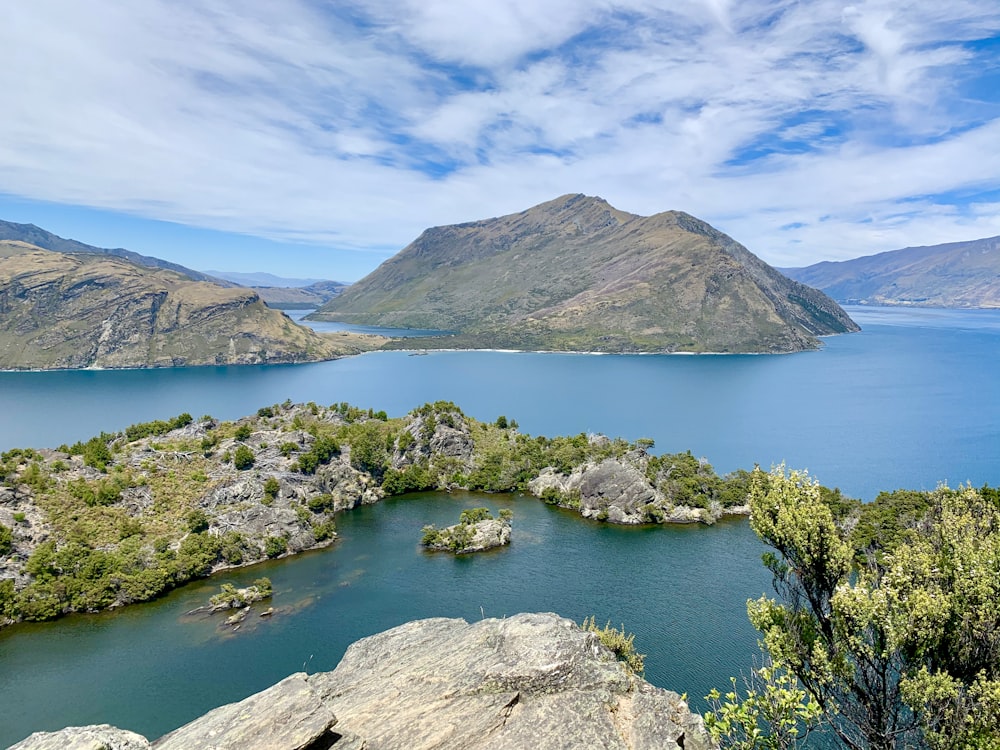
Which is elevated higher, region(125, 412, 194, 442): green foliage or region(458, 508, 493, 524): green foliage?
region(125, 412, 194, 442): green foliage

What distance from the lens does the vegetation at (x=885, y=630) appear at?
21.7 m

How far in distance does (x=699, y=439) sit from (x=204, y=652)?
13181 cm

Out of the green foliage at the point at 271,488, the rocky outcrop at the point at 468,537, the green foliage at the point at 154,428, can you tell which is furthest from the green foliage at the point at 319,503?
the green foliage at the point at 154,428

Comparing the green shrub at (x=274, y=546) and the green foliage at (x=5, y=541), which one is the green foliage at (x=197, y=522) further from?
the green foliage at (x=5, y=541)

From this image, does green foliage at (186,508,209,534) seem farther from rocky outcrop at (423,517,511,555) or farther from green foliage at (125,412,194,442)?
green foliage at (125,412,194,442)

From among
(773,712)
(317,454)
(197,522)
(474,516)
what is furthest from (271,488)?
(773,712)

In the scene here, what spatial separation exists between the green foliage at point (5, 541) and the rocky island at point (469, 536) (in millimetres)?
57304

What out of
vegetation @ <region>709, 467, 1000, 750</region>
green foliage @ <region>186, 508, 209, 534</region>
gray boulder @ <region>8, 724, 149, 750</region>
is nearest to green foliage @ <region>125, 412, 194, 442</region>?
green foliage @ <region>186, 508, 209, 534</region>

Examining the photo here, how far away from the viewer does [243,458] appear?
10844 centimetres

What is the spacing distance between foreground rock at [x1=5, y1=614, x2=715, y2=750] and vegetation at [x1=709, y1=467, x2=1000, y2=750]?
9123mm

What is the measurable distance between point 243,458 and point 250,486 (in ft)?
29.6

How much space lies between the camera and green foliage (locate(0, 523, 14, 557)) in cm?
7569

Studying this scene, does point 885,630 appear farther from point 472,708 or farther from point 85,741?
point 85,741

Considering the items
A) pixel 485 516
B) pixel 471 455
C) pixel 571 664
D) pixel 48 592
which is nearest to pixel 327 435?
pixel 471 455
